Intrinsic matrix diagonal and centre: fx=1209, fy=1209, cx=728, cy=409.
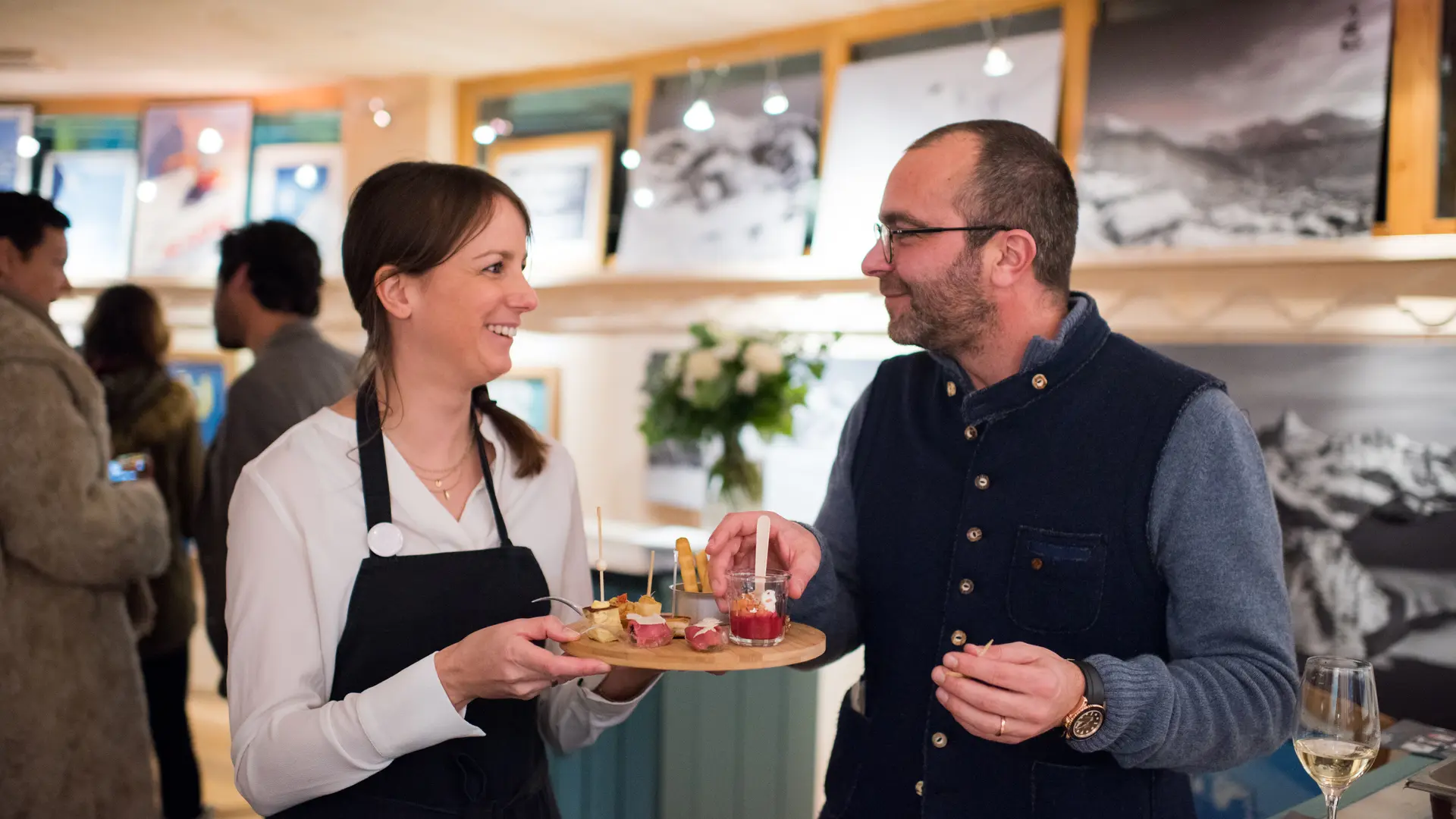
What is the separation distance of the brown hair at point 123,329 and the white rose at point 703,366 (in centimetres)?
190

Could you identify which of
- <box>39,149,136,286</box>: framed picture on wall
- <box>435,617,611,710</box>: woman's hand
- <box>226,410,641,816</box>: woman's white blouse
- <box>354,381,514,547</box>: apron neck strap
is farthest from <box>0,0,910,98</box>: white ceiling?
<box>435,617,611,710</box>: woman's hand

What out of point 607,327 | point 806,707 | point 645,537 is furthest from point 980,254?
point 607,327

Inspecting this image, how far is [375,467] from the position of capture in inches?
66.5

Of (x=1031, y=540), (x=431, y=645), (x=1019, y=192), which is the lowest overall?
(x=431, y=645)

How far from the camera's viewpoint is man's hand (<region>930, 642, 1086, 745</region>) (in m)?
1.37

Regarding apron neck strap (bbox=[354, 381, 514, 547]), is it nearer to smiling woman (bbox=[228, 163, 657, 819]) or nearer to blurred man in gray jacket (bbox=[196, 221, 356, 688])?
smiling woman (bbox=[228, 163, 657, 819])

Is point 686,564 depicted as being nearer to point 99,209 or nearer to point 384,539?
point 384,539

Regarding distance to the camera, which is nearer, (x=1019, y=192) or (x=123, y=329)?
(x=1019, y=192)

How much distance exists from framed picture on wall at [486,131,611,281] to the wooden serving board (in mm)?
3484

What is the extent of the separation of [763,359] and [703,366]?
0.18m

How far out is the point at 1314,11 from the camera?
3.16m

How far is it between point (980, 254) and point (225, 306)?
94.2 inches

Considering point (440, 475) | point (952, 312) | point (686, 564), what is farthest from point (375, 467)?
point (952, 312)

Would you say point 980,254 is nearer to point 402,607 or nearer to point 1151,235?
point 402,607
